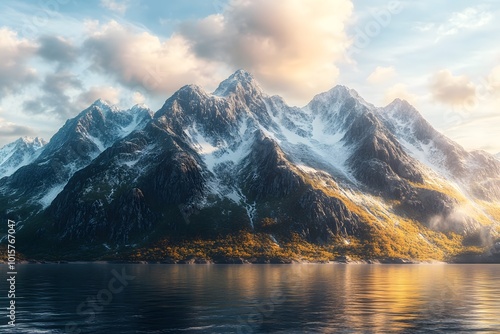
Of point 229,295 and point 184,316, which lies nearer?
point 184,316

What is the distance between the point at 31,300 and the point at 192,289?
1472 inches

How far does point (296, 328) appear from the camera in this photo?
60.3 meters

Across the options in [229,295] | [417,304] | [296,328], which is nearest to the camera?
[296,328]

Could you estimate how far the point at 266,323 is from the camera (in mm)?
64438

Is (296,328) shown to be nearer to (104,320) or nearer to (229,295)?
(104,320)

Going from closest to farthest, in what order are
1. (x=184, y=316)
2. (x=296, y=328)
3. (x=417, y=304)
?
1. (x=296, y=328)
2. (x=184, y=316)
3. (x=417, y=304)

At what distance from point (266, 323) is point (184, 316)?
13883mm

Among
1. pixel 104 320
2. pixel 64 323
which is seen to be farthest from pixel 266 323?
pixel 64 323

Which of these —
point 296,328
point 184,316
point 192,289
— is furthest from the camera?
point 192,289

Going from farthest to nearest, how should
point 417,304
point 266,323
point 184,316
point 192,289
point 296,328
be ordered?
point 192,289 → point 417,304 → point 184,316 → point 266,323 → point 296,328

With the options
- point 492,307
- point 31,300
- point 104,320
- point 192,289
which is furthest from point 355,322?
point 31,300

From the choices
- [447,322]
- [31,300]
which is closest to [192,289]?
[31,300]

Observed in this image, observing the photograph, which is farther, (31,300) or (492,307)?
(31,300)

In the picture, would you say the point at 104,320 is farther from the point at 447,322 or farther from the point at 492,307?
the point at 492,307
